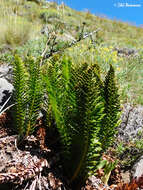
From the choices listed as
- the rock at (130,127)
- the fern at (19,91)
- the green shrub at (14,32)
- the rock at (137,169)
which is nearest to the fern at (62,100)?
the fern at (19,91)

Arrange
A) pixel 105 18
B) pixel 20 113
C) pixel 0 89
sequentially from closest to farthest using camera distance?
pixel 20 113 → pixel 0 89 → pixel 105 18

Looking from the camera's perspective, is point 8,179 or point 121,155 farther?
point 121,155

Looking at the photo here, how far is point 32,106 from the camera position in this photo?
4.13ft

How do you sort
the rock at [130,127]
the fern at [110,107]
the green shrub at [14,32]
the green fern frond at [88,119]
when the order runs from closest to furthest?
the green fern frond at [88,119] → the fern at [110,107] → the rock at [130,127] → the green shrub at [14,32]

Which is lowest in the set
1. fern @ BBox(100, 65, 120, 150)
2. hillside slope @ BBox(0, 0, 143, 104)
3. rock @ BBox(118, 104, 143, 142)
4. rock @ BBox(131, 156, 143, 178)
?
rock @ BBox(131, 156, 143, 178)

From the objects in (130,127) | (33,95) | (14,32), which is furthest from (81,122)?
(14,32)

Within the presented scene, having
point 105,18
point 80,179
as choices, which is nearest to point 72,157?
point 80,179

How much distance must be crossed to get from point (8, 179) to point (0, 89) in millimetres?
964

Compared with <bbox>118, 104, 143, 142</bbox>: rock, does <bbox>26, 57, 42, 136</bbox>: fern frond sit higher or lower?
higher

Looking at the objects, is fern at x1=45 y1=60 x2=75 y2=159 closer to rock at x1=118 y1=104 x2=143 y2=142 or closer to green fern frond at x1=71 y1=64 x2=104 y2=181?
green fern frond at x1=71 y1=64 x2=104 y2=181

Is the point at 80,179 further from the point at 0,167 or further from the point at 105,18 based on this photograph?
the point at 105,18

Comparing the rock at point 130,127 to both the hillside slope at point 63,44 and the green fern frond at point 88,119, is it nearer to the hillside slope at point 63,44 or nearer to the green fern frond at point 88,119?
the hillside slope at point 63,44

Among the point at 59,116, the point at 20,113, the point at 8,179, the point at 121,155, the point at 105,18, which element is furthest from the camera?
the point at 105,18

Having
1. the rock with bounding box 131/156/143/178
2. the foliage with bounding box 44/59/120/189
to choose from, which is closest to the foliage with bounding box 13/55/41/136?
the foliage with bounding box 44/59/120/189
